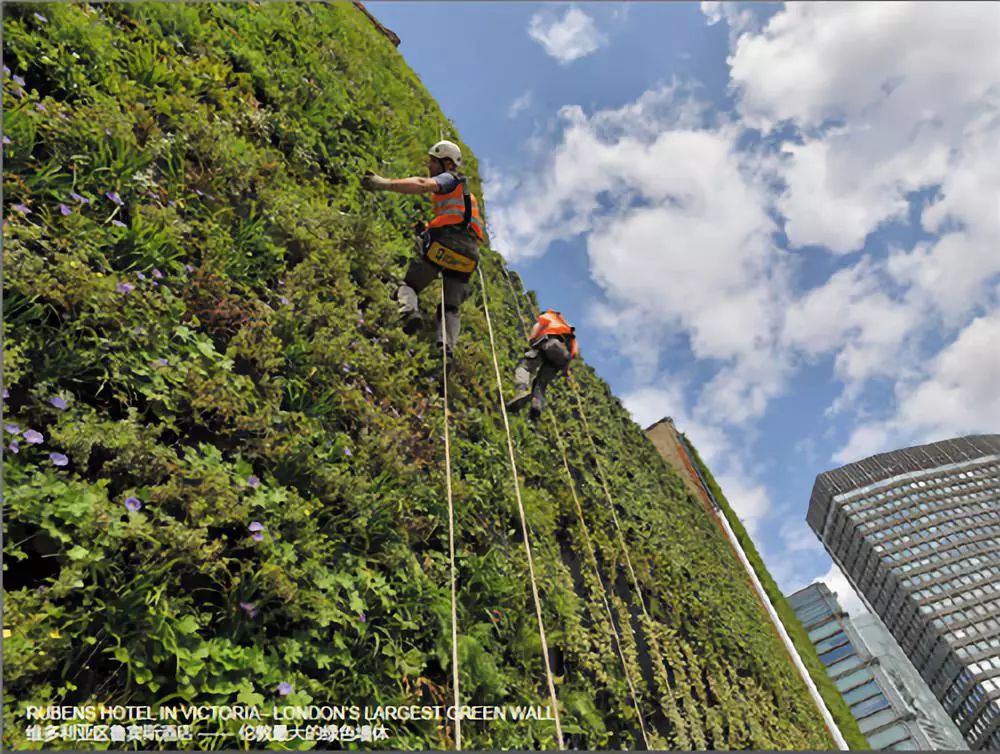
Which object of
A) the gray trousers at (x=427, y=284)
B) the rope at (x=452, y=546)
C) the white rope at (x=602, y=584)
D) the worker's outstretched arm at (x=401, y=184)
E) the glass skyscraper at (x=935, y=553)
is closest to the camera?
the rope at (x=452, y=546)

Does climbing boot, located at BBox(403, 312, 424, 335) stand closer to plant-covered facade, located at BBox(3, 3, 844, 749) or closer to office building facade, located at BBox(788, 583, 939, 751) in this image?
plant-covered facade, located at BBox(3, 3, 844, 749)

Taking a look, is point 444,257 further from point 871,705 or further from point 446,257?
point 871,705

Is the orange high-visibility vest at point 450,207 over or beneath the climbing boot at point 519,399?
over

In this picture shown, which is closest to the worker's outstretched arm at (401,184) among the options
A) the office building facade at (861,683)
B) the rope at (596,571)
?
the rope at (596,571)

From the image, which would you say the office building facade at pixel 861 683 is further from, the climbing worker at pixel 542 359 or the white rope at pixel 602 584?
the climbing worker at pixel 542 359

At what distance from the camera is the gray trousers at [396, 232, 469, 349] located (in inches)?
217

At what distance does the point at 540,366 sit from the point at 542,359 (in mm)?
125

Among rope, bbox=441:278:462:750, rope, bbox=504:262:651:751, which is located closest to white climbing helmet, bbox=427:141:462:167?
rope, bbox=441:278:462:750

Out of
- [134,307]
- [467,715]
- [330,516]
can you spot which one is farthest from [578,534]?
[134,307]

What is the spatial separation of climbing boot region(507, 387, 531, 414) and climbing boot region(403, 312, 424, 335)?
1825 millimetres

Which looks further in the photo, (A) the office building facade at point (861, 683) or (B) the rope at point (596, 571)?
(A) the office building facade at point (861, 683)

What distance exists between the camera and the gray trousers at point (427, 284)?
217 inches

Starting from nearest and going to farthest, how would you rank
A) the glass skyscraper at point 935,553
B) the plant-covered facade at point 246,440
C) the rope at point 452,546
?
the plant-covered facade at point 246,440, the rope at point 452,546, the glass skyscraper at point 935,553

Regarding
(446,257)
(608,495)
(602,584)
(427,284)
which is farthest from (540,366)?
(602,584)
